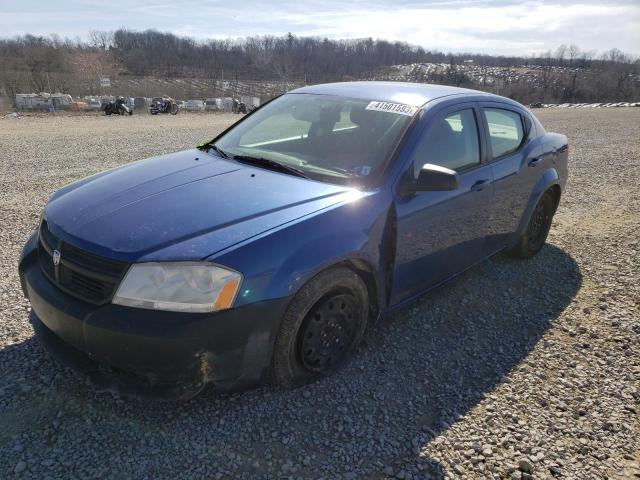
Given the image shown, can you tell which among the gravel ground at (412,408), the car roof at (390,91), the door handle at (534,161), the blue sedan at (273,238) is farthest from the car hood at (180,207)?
the door handle at (534,161)

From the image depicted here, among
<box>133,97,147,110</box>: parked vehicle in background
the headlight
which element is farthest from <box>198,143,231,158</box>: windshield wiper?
<box>133,97,147,110</box>: parked vehicle in background

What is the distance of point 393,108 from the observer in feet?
10.9

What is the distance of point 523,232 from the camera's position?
4.46 m

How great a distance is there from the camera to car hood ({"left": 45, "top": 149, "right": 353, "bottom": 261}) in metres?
2.29

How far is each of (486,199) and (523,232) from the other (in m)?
1.02

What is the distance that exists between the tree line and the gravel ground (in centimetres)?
4948

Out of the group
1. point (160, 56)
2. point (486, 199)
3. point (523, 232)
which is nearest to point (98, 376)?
point (486, 199)

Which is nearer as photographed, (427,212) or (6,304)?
(427,212)

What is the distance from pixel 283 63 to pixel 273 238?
327 feet

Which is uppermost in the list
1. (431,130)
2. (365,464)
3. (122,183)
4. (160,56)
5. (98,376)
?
(160,56)

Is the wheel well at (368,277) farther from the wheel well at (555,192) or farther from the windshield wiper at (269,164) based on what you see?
the wheel well at (555,192)

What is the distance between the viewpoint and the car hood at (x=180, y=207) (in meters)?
2.29

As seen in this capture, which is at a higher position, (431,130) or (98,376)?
(431,130)

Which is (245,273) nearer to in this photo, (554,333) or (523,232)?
(554,333)
